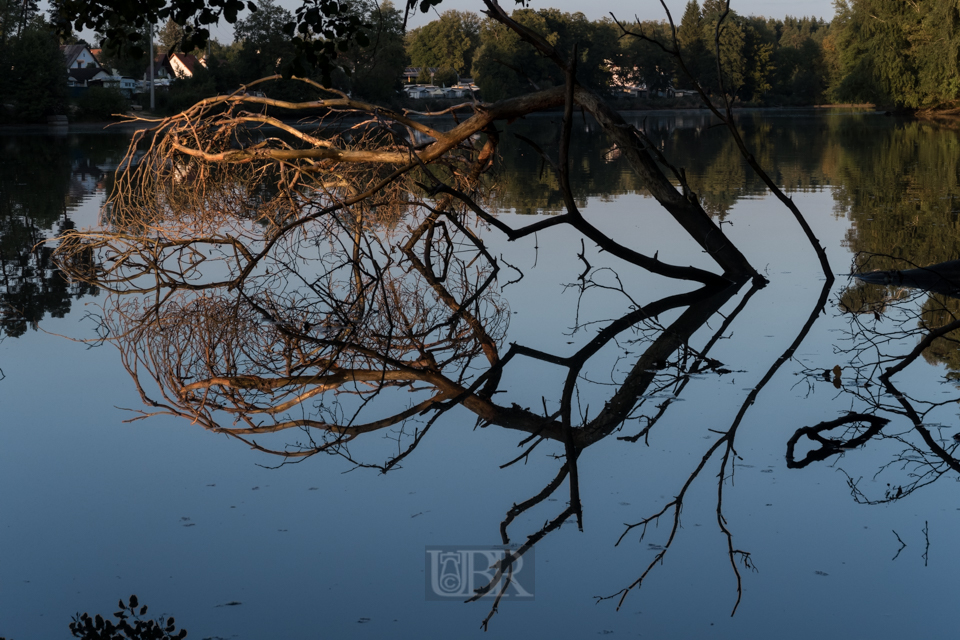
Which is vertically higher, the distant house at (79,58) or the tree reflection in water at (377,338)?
the distant house at (79,58)

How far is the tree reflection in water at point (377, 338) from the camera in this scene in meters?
4.30

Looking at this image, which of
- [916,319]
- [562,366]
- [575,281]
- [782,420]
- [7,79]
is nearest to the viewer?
[782,420]

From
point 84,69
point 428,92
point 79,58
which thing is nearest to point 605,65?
point 428,92

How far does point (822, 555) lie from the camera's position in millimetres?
3113

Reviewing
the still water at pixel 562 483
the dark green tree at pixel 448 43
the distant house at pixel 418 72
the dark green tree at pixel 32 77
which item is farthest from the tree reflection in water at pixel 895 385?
the dark green tree at pixel 448 43

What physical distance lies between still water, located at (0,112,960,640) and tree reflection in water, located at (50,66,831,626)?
3cm

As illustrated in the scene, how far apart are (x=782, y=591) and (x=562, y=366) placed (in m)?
2.71

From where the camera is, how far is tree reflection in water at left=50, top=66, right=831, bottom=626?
4297 millimetres

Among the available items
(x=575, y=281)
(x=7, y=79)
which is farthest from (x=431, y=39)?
(x=575, y=281)

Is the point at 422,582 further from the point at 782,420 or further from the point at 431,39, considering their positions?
the point at 431,39

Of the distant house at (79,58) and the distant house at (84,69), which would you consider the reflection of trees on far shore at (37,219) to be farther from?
the distant house at (79,58)

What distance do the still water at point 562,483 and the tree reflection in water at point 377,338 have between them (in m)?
0.03

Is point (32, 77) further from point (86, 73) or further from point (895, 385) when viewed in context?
point (895, 385)

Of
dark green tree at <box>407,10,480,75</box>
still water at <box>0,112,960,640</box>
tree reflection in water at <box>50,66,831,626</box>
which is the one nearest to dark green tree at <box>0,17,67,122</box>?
tree reflection in water at <box>50,66,831,626</box>
